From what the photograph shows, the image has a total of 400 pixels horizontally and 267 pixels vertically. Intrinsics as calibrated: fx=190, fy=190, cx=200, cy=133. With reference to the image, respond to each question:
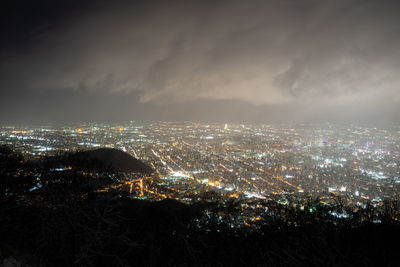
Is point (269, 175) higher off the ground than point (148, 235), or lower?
lower

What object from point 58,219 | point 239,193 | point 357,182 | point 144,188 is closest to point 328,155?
point 357,182

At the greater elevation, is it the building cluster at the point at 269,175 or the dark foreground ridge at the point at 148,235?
the dark foreground ridge at the point at 148,235

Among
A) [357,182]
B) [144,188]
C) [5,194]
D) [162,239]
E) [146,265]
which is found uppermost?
[5,194]

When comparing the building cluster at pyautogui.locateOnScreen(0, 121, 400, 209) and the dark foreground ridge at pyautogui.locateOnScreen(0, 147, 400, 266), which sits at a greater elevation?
the dark foreground ridge at pyautogui.locateOnScreen(0, 147, 400, 266)

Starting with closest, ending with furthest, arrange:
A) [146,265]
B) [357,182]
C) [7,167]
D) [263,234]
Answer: [146,265] → [263,234] → [7,167] → [357,182]

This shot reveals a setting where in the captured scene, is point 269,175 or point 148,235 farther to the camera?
point 269,175

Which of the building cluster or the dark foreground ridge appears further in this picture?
the building cluster

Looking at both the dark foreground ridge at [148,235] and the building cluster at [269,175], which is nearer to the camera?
the dark foreground ridge at [148,235]

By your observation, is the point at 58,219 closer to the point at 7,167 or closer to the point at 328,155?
the point at 7,167
